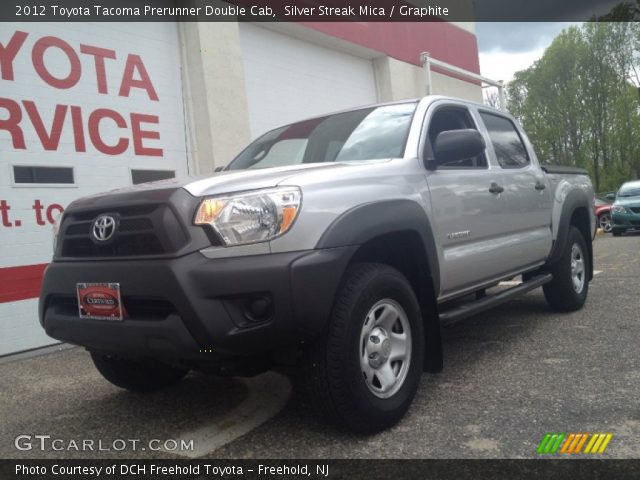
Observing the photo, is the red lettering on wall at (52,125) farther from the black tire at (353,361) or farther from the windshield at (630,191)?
the windshield at (630,191)

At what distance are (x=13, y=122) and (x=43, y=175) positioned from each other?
24.1 inches

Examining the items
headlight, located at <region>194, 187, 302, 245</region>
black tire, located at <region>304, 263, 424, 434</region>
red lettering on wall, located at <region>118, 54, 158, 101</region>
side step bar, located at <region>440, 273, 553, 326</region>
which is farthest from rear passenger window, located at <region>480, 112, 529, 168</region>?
red lettering on wall, located at <region>118, 54, 158, 101</region>

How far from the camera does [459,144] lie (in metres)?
3.42

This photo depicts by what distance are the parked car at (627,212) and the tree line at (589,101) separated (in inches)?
875

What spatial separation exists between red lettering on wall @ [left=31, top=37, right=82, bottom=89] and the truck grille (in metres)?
4.13

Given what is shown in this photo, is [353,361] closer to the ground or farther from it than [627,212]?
closer to the ground

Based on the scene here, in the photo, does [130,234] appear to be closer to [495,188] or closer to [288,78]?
[495,188]


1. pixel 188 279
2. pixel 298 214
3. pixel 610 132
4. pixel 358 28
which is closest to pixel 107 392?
pixel 188 279

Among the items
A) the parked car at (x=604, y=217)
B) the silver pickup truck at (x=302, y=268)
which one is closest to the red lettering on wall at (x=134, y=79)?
the silver pickup truck at (x=302, y=268)

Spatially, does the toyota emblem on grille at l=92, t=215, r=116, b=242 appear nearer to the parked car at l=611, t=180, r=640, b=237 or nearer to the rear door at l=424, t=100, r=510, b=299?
the rear door at l=424, t=100, r=510, b=299

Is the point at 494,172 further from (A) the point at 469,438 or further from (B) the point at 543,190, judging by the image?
(A) the point at 469,438

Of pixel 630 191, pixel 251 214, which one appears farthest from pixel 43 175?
pixel 630 191

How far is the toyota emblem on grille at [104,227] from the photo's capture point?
9.09 feet

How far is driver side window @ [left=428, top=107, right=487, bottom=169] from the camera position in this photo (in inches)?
155
